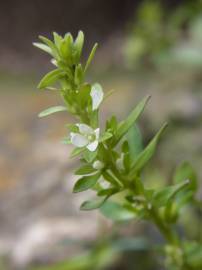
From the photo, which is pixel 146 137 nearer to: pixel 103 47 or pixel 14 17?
pixel 103 47

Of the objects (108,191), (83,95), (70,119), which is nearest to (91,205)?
(108,191)

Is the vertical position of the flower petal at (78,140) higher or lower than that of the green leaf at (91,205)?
higher

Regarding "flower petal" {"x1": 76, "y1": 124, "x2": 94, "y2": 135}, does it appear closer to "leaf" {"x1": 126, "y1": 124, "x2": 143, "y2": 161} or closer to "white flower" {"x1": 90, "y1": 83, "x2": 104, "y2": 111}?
"white flower" {"x1": 90, "y1": 83, "x2": 104, "y2": 111}

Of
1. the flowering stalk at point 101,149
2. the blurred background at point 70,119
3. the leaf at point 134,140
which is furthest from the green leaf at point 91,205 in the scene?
the blurred background at point 70,119

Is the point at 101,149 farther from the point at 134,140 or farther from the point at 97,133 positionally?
the point at 134,140

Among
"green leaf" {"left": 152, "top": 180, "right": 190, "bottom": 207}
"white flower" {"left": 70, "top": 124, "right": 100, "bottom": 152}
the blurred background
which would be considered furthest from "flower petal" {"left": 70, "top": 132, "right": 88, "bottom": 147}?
the blurred background

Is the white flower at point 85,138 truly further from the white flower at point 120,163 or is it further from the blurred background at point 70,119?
the blurred background at point 70,119
